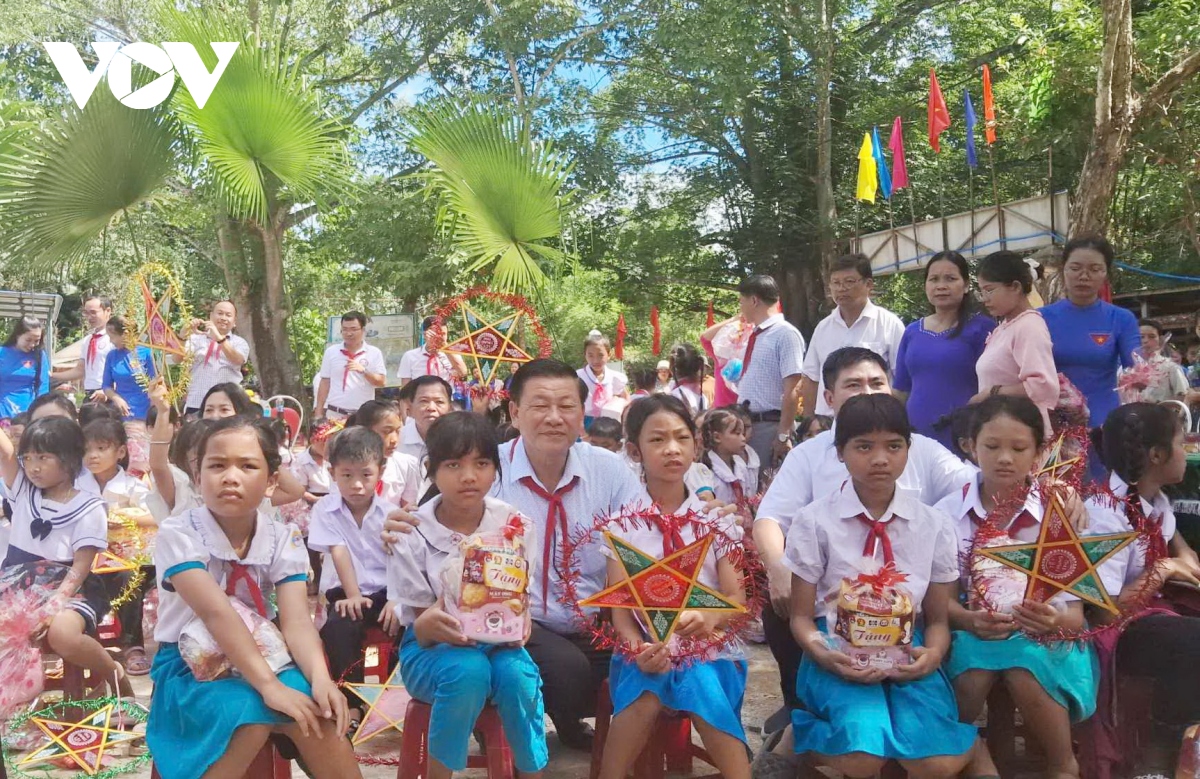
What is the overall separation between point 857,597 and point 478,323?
10.7 ft

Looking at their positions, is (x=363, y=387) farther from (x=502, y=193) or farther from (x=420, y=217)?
(x=420, y=217)

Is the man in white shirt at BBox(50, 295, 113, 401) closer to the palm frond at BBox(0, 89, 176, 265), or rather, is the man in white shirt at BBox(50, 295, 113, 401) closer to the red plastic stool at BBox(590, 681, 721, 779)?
the palm frond at BBox(0, 89, 176, 265)

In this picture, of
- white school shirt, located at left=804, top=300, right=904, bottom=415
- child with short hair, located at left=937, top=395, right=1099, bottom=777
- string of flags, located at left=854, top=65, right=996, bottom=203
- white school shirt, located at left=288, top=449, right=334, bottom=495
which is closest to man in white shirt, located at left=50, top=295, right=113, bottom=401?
white school shirt, located at left=288, top=449, right=334, bottom=495

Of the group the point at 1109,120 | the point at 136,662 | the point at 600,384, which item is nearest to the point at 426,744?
the point at 136,662

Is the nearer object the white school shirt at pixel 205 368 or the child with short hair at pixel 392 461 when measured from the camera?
the child with short hair at pixel 392 461

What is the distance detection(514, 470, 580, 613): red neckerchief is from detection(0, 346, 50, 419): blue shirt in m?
5.27

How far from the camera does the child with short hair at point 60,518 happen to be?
3680mm

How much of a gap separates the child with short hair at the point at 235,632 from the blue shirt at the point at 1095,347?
120 inches

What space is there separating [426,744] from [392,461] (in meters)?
1.70

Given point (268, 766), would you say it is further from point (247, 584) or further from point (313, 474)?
point (313, 474)

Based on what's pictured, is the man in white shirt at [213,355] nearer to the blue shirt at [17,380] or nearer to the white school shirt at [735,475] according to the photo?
the blue shirt at [17,380]

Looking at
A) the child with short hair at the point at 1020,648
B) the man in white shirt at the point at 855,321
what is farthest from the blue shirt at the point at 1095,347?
the child with short hair at the point at 1020,648

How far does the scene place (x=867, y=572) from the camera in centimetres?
285

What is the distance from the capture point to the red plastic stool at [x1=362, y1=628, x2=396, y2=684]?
3.68 meters
